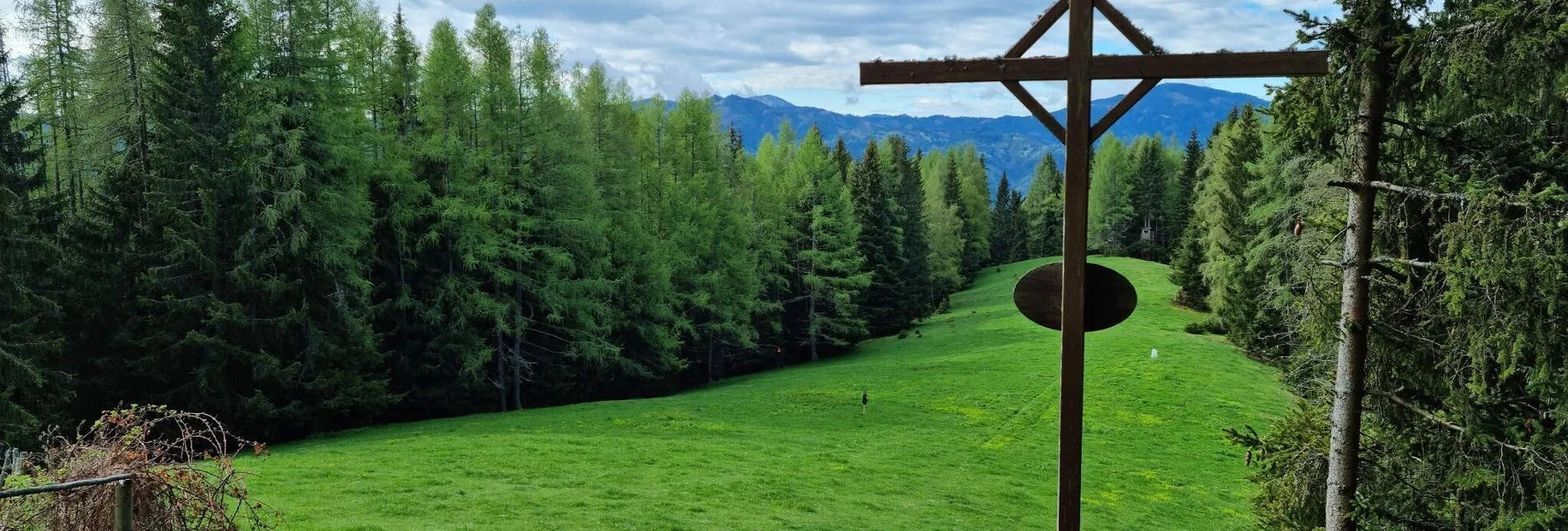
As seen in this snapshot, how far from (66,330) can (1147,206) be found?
297 feet

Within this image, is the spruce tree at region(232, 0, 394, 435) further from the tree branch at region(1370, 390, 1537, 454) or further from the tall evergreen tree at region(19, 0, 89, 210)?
the tree branch at region(1370, 390, 1537, 454)

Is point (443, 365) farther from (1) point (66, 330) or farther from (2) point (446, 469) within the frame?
(2) point (446, 469)

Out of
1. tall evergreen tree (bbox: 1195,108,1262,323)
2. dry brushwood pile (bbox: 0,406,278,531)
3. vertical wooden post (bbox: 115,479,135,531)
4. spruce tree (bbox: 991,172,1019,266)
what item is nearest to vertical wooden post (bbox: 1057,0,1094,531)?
dry brushwood pile (bbox: 0,406,278,531)

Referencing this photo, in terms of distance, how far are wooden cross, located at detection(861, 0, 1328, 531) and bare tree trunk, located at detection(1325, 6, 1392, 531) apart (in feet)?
7.55

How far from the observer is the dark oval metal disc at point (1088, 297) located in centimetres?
457

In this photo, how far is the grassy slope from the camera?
1533 cm

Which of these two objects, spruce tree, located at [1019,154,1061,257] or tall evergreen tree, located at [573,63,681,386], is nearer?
tall evergreen tree, located at [573,63,681,386]

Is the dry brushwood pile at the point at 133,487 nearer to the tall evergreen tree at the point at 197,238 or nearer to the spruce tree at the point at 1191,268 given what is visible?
the tall evergreen tree at the point at 197,238

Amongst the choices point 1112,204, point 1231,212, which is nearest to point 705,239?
point 1231,212

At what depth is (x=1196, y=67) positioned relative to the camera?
4387mm

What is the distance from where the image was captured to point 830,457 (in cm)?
2284

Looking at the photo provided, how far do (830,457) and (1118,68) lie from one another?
19.4 metres

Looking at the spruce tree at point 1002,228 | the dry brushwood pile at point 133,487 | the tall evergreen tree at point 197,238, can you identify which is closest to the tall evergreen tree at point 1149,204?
the spruce tree at point 1002,228

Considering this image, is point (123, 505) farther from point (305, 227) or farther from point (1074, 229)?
point (305, 227)
